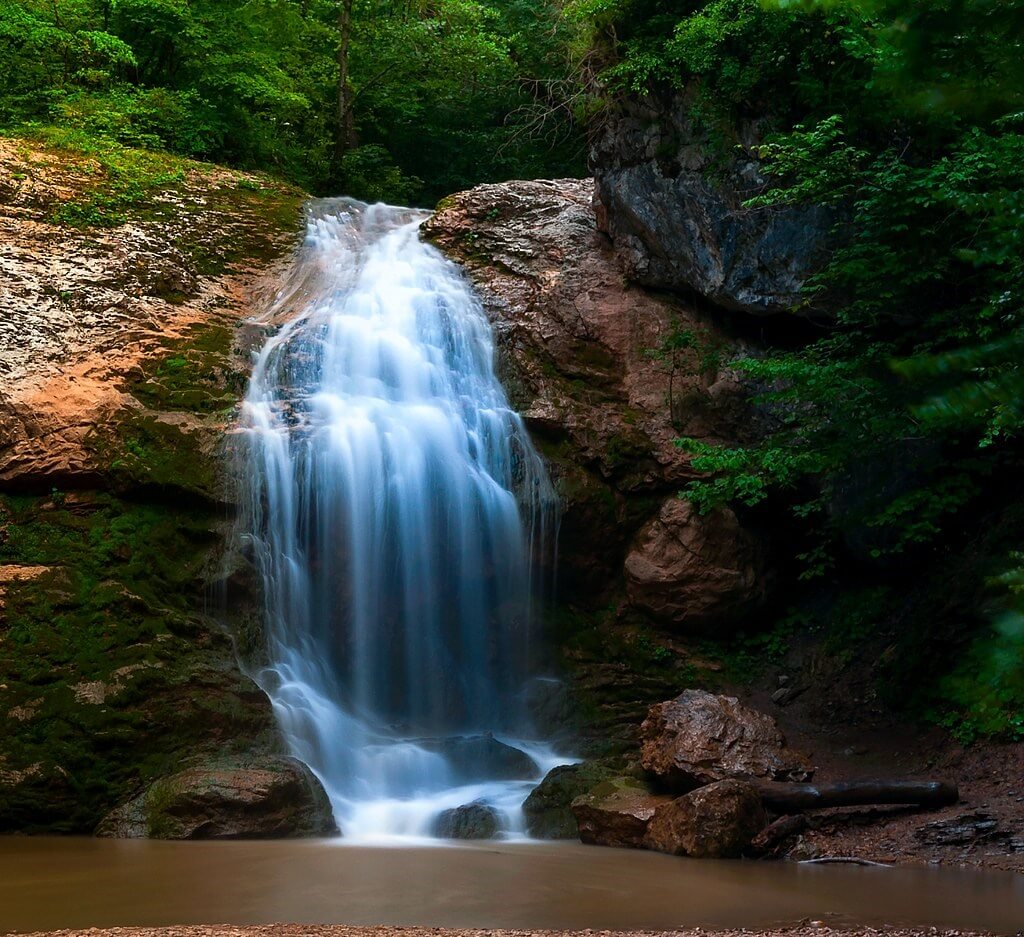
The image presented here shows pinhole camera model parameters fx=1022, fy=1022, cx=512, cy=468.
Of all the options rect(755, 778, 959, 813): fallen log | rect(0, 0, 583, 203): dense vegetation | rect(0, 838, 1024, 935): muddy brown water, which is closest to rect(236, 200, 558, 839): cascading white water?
rect(0, 838, 1024, 935): muddy brown water

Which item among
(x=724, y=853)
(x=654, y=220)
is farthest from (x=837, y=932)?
(x=654, y=220)

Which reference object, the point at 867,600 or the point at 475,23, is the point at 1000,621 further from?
the point at 475,23

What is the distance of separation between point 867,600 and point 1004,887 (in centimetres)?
565

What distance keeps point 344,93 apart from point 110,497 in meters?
12.5

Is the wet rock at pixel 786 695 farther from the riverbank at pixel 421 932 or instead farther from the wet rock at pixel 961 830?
the riverbank at pixel 421 932

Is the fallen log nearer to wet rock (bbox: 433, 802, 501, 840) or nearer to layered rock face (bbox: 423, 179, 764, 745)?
wet rock (bbox: 433, 802, 501, 840)

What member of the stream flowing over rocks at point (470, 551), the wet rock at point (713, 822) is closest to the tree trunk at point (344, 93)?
the stream flowing over rocks at point (470, 551)

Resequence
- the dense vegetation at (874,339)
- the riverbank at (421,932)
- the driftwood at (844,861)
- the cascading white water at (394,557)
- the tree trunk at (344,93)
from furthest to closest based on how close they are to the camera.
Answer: the tree trunk at (344,93) < the dense vegetation at (874,339) < the cascading white water at (394,557) < the driftwood at (844,861) < the riverbank at (421,932)

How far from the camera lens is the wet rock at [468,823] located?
320 inches

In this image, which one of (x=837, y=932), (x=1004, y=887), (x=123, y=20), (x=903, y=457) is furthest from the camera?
(x=123, y=20)

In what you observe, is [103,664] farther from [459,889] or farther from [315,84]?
[315,84]

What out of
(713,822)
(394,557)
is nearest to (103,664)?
(394,557)

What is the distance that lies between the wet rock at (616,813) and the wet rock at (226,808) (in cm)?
200

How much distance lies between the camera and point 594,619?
1190 centimetres
